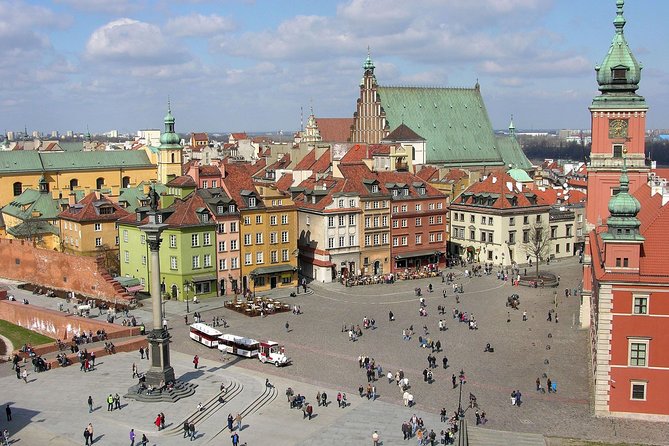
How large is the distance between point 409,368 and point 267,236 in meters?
28.2

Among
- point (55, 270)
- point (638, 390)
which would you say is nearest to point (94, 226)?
point (55, 270)

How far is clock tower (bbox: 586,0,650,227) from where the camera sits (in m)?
60.2

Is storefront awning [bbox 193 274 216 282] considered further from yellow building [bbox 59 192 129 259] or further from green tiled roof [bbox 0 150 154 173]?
green tiled roof [bbox 0 150 154 173]

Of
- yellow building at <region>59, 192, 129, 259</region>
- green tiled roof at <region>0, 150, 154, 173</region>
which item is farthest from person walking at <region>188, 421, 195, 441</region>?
green tiled roof at <region>0, 150, 154, 173</region>

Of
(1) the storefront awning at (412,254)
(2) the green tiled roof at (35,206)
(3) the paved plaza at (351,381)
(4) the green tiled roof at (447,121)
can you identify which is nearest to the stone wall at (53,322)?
(3) the paved plaza at (351,381)

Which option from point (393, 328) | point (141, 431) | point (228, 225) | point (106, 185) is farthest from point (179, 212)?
point (106, 185)

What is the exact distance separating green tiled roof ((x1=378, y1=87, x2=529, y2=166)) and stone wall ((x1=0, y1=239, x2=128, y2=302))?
2089 inches

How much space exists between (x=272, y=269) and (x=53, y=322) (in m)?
20.2

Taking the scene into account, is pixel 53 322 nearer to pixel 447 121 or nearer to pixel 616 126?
pixel 616 126

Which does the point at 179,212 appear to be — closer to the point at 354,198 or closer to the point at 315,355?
the point at 354,198

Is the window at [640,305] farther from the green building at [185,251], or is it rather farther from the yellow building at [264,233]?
the green building at [185,251]

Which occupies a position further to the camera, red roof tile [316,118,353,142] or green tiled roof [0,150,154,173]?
red roof tile [316,118,353,142]

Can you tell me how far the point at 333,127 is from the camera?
143375 millimetres

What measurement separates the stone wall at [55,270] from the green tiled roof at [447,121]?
53.1 m
